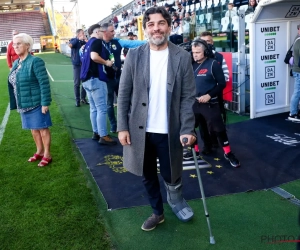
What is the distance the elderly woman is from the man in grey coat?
75.4 inches

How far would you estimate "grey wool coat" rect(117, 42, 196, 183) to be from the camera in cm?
271

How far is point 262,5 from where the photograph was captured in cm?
628

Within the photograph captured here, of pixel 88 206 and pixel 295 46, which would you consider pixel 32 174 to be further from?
pixel 295 46

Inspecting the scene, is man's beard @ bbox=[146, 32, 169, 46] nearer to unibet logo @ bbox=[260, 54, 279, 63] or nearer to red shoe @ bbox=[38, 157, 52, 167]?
red shoe @ bbox=[38, 157, 52, 167]

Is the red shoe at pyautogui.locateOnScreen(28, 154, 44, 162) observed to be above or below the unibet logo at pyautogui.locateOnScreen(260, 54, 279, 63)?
below

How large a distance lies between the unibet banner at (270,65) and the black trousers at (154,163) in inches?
176

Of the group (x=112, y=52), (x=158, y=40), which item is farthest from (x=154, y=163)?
(x=112, y=52)

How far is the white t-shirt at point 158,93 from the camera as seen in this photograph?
2717mm

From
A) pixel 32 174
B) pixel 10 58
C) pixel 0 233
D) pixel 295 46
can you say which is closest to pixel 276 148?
pixel 295 46

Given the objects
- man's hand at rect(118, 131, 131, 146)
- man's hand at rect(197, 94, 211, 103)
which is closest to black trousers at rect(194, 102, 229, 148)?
man's hand at rect(197, 94, 211, 103)

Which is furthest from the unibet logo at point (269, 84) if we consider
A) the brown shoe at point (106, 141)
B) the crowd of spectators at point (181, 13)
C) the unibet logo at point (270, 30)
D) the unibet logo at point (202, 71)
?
the brown shoe at point (106, 141)

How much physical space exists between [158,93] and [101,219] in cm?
141

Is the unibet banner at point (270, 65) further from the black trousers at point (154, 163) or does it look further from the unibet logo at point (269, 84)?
the black trousers at point (154, 163)

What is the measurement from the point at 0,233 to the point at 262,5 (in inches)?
219
